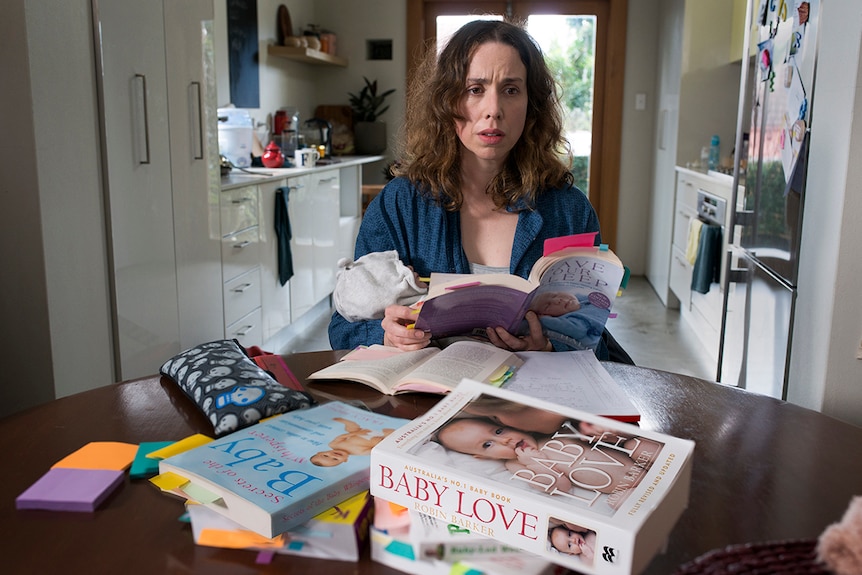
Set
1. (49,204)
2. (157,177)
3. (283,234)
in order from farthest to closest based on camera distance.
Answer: (283,234) < (157,177) < (49,204)

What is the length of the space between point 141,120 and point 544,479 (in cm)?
216

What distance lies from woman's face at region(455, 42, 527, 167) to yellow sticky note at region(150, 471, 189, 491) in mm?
1066

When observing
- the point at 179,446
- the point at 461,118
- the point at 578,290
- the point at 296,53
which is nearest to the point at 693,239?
the point at 461,118

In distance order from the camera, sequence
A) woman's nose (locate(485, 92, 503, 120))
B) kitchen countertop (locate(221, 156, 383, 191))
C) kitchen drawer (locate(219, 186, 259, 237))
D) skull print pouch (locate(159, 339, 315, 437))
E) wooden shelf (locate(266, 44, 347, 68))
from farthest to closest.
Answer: wooden shelf (locate(266, 44, 347, 68)), kitchen countertop (locate(221, 156, 383, 191)), kitchen drawer (locate(219, 186, 259, 237)), woman's nose (locate(485, 92, 503, 120)), skull print pouch (locate(159, 339, 315, 437))

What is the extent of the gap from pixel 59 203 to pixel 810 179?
1980 mm

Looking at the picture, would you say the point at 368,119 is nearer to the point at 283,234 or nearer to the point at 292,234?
the point at 292,234

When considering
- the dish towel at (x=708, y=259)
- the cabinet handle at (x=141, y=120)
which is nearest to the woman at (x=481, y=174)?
the cabinet handle at (x=141, y=120)

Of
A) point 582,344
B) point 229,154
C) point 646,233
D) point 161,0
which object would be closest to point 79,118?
point 161,0

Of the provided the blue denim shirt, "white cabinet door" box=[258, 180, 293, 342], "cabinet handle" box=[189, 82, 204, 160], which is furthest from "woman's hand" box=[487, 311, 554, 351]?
"white cabinet door" box=[258, 180, 293, 342]

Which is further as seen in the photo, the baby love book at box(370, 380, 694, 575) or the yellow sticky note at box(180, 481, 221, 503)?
the yellow sticky note at box(180, 481, 221, 503)

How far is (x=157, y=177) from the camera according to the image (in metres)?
2.56

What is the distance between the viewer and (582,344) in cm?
134

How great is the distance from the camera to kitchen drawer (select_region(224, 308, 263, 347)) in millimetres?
3262

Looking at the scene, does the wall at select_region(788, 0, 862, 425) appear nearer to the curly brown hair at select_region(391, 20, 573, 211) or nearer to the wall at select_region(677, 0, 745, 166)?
the curly brown hair at select_region(391, 20, 573, 211)
